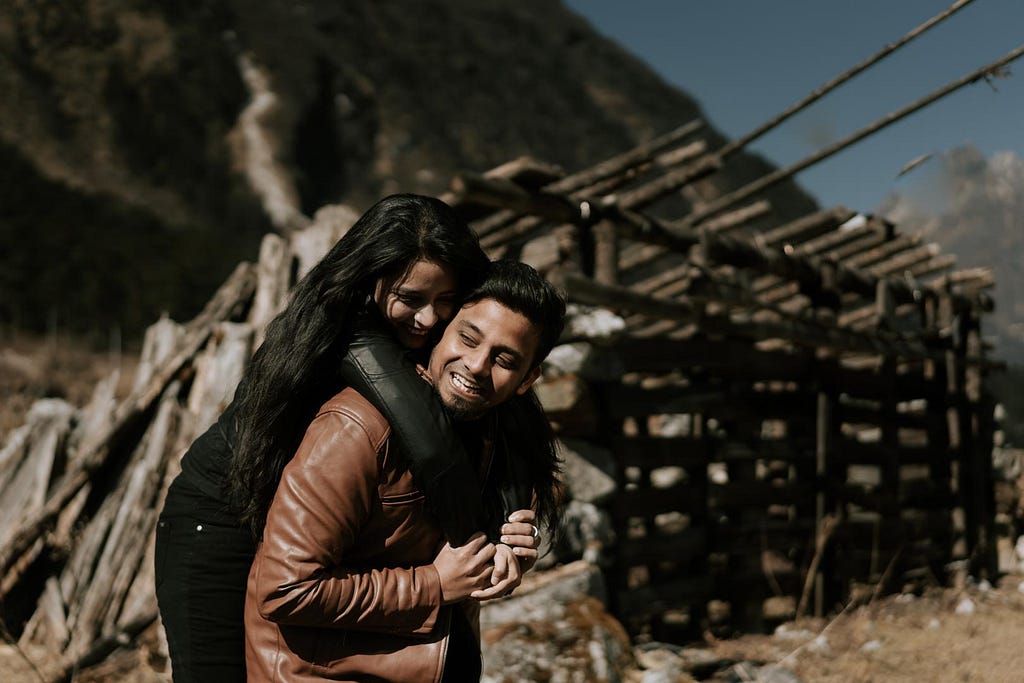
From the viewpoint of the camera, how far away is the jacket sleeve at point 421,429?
1.71 m

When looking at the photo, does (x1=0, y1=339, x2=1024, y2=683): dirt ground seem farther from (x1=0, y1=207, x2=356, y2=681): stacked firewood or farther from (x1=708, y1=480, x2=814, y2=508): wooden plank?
(x1=708, y1=480, x2=814, y2=508): wooden plank

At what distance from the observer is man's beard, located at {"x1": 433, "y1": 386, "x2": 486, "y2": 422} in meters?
1.82

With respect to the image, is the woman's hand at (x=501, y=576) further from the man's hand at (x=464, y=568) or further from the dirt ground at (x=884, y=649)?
the dirt ground at (x=884, y=649)

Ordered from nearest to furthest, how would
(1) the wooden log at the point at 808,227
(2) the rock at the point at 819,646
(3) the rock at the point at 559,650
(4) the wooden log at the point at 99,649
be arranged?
(3) the rock at the point at 559,650 < (4) the wooden log at the point at 99,649 < (2) the rock at the point at 819,646 < (1) the wooden log at the point at 808,227

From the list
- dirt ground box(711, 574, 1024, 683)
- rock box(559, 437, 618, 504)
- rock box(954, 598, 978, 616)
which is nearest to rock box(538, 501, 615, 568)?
rock box(559, 437, 618, 504)

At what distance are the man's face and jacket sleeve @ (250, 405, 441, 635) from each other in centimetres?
22

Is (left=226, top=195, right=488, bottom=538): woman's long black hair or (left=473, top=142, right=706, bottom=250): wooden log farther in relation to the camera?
(left=473, top=142, right=706, bottom=250): wooden log

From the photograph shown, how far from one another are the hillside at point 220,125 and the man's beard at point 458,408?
918cm

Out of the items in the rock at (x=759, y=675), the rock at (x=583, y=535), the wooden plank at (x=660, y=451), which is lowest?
the rock at (x=759, y=675)

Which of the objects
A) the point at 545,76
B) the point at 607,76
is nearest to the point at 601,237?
the point at 545,76

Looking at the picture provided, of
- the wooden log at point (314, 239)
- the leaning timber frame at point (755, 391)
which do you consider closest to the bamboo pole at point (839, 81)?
the leaning timber frame at point (755, 391)

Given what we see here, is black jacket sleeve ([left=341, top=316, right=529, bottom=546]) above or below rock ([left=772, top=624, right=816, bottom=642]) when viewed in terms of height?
above

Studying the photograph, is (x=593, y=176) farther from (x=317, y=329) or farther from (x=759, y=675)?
(x=317, y=329)

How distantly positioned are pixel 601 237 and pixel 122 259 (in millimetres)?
15465
